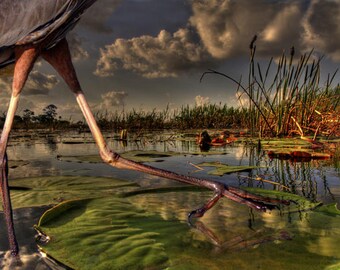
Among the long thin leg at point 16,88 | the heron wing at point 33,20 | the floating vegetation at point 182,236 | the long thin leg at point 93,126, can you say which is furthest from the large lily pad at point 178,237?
the heron wing at point 33,20

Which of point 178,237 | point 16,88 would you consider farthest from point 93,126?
point 178,237

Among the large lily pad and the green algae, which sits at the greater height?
the green algae

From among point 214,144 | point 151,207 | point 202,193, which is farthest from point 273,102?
point 151,207

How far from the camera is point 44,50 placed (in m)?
1.58

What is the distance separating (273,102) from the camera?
15.9 feet

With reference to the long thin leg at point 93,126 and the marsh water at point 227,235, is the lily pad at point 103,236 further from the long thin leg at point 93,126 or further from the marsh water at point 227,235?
the long thin leg at point 93,126

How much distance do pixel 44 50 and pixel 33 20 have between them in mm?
135

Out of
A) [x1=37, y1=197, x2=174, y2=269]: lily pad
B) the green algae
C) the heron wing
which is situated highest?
the heron wing

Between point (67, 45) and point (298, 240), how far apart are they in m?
1.26

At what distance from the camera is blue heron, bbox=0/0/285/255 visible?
139 cm

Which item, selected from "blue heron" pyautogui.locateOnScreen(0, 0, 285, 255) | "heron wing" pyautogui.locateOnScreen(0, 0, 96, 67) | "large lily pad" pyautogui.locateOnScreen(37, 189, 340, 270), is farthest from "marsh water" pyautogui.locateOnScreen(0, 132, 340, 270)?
"heron wing" pyautogui.locateOnScreen(0, 0, 96, 67)

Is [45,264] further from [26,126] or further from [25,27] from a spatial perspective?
[26,126]

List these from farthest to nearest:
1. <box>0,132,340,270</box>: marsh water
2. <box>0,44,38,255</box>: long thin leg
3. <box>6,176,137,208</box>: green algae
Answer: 1. <box>6,176,137,208</box>: green algae
2. <box>0,44,38,255</box>: long thin leg
3. <box>0,132,340,270</box>: marsh water

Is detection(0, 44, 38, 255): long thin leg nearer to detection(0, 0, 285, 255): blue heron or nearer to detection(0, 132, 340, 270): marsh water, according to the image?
detection(0, 0, 285, 255): blue heron
